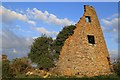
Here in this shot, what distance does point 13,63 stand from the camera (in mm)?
34094

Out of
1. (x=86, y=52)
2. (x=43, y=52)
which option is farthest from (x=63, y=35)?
(x=86, y=52)

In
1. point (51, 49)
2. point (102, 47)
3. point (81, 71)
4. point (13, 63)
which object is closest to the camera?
point (81, 71)

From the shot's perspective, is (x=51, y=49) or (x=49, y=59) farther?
(x=51, y=49)

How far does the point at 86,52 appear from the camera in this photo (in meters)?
30.4

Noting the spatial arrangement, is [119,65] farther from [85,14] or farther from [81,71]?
[85,14]

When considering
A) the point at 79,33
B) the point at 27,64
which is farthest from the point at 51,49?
the point at 79,33

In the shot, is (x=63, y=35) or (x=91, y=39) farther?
(x=63, y=35)

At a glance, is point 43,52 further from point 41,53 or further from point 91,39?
point 91,39

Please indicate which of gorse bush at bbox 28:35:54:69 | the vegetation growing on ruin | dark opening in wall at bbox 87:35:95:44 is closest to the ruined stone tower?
dark opening in wall at bbox 87:35:95:44

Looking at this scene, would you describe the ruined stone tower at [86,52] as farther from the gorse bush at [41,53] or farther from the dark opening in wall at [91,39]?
the gorse bush at [41,53]

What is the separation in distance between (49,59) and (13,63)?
6.73m

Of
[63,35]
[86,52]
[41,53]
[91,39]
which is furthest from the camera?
[63,35]

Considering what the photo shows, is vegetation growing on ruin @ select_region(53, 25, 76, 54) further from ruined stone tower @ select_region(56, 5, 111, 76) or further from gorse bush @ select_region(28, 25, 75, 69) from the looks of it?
ruined stone tower @ select_region(56, 5, 111, 76)

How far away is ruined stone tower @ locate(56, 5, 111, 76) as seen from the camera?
1185 inches
